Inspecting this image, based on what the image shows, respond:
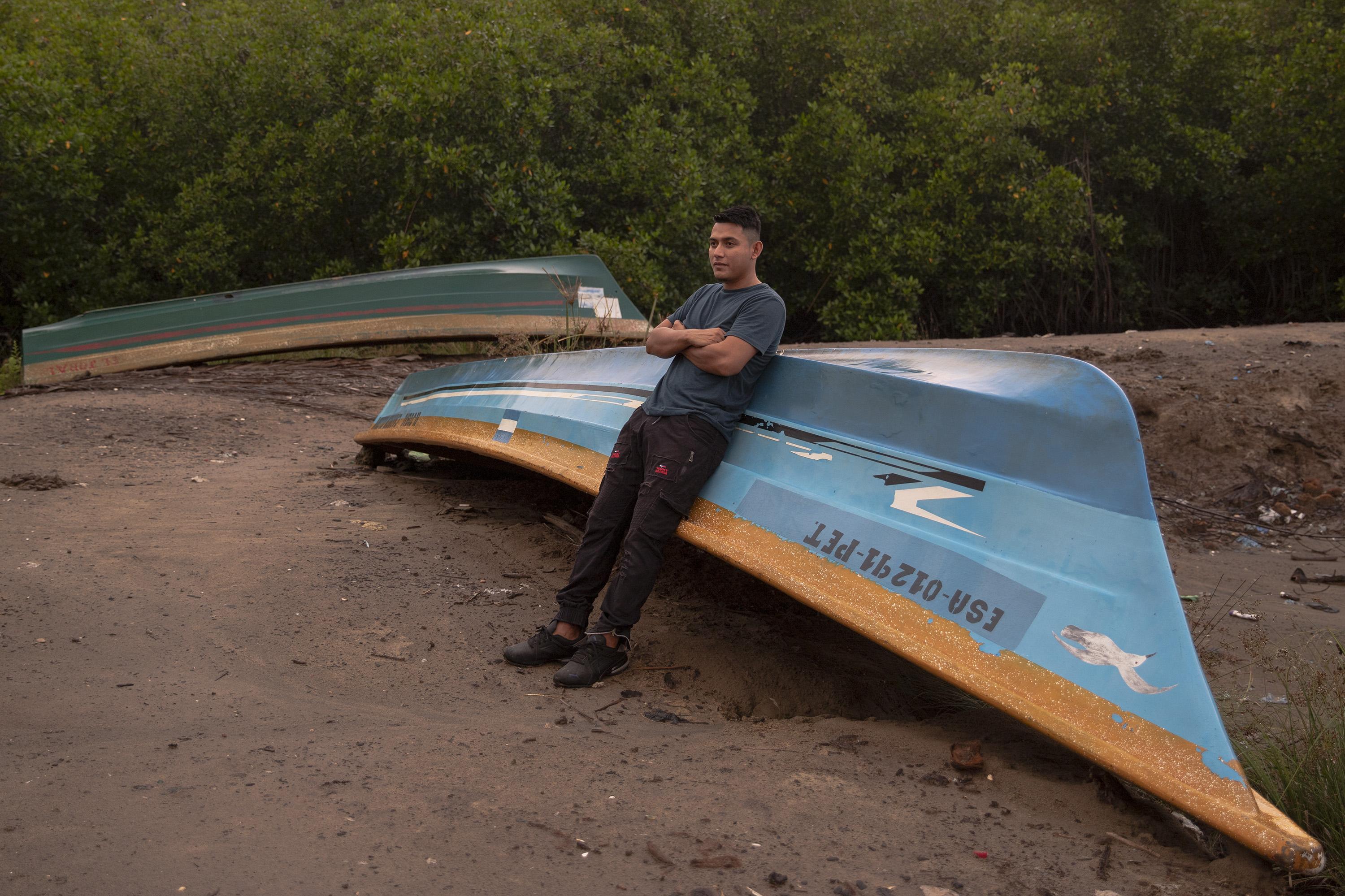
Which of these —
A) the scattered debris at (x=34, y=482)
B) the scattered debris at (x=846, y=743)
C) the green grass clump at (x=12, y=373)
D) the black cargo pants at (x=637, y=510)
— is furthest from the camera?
the green grass clump at (x=12, y=373)

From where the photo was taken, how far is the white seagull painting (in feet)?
8.12

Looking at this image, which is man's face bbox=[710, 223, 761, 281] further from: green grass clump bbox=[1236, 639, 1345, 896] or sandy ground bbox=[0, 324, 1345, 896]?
green grass clump bbox=[1236, 639, 1345, 896]

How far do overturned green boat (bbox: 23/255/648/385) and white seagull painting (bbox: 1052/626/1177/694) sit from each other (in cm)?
762

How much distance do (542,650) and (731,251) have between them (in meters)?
1.66

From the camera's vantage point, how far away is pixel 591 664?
3373mm

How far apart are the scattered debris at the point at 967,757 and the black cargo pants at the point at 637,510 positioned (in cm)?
120

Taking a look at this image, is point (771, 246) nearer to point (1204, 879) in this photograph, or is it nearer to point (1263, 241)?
point (1263, 241)

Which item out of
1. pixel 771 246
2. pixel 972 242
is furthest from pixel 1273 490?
pixel 771 246

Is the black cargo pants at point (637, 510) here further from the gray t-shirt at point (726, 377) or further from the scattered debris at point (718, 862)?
the scattered debris at point (718, 862)

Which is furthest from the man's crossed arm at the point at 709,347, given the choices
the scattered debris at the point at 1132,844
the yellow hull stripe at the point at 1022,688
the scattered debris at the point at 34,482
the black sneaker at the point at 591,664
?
the scattered debris at the point at 34,482

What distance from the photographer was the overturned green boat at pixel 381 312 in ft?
32.6

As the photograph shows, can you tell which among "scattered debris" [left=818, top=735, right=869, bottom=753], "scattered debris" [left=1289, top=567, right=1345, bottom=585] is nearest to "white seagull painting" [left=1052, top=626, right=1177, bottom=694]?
"scattered debris" [left=818, top=735, right=869, bottom=753]

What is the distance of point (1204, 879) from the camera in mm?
2174

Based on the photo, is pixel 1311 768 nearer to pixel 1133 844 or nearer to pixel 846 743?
pixel 1133 844
